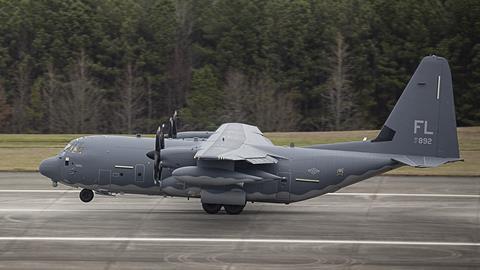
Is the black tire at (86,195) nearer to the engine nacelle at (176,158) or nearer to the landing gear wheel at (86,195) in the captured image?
the landing gear wheel at (86,195)

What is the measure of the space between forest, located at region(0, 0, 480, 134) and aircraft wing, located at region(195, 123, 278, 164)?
122 ft

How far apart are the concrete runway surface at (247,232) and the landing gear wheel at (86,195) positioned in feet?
1.10

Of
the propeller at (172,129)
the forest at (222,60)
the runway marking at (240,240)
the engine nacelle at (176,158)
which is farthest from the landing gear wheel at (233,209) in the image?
the forest at (222,60)

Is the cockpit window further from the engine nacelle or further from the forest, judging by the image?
the forest

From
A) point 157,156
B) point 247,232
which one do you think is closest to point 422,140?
point 247,232

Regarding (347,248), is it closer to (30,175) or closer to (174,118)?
(174,118)

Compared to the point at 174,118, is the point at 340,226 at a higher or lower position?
lower

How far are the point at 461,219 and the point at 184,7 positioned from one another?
6244 cm

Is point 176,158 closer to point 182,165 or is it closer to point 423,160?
point 182,165

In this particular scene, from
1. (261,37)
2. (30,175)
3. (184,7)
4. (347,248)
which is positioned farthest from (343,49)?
(347,248)

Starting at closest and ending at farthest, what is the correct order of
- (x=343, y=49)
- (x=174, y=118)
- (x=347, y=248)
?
(x=347, y=248) < (x=174, y=118) < (x=343, y=49)

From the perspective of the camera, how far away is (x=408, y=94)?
3409 centimetres

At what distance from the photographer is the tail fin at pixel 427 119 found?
110ft

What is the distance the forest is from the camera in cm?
8019
